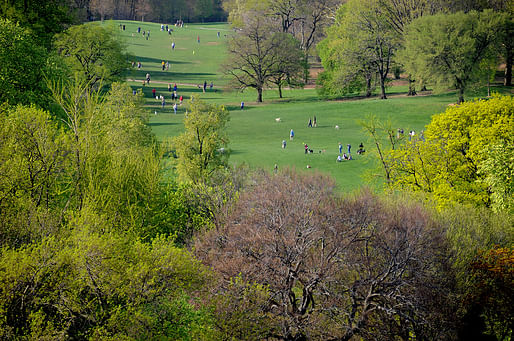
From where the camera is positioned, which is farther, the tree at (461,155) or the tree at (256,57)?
the tree at (256,57)

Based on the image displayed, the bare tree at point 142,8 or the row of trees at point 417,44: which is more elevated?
the bare tree at point 142,8

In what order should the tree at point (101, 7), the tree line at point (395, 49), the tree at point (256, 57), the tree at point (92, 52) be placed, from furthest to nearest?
1. the tree at point (101, 7)
2. the tree at point (256, 57)
3. the tree at point (92, 52)
4. the tree line at point (395, 49)

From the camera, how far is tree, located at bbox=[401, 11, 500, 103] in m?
69.6

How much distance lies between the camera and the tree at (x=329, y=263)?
24.9m

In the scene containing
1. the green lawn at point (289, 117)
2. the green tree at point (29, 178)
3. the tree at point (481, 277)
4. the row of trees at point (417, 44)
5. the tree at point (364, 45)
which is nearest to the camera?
the green tree at point (29, 178)

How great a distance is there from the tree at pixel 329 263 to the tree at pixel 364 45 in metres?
47.3

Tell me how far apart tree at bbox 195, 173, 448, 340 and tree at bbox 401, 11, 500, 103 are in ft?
127

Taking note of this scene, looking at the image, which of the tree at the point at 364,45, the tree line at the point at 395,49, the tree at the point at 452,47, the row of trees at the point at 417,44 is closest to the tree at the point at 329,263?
the tree at the point at 452,47

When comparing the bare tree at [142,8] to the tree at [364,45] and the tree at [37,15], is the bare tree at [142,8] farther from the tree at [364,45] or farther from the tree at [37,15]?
the tree at [37,15]

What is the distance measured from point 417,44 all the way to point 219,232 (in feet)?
156

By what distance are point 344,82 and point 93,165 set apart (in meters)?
60.2

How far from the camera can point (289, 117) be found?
241 ft

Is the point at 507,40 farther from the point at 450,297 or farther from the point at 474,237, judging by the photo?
the point at 450,297

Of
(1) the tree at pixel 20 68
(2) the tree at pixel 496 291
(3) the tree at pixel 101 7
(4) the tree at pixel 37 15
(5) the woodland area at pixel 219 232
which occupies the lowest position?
(2) the tree at pixel 496 291
